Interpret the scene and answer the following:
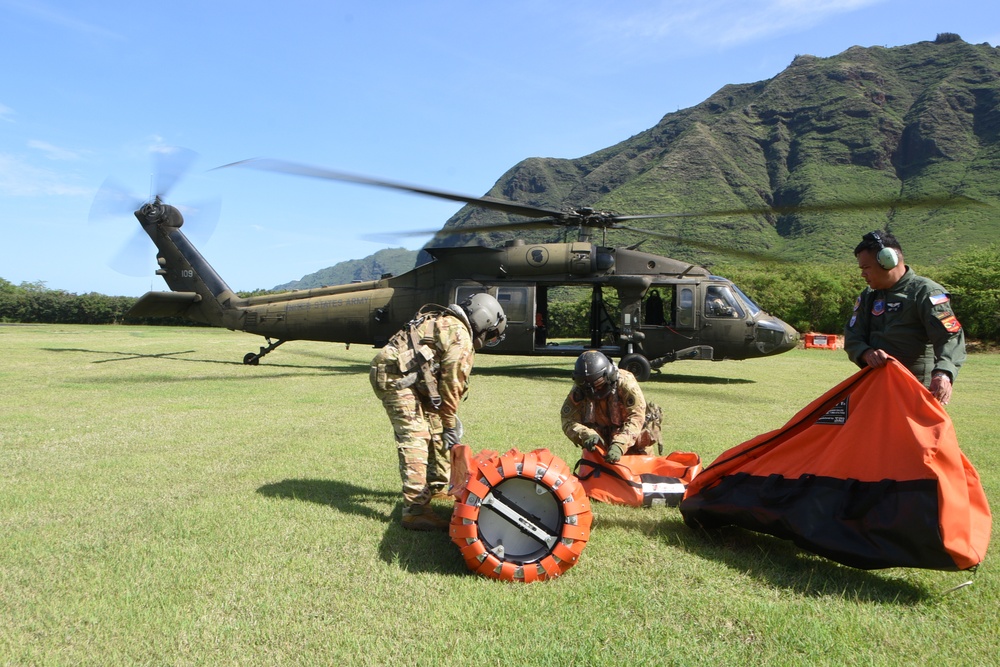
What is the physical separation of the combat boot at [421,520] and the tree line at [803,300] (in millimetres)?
19081

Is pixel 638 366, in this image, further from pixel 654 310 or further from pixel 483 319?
pixel 483 319

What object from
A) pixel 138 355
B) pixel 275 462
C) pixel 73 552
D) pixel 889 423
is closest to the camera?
pixel 889 423

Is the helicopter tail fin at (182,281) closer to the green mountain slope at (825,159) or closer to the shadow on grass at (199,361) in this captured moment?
the shadow on grass at (199,361)

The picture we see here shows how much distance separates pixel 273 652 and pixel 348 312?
1287 centimetres

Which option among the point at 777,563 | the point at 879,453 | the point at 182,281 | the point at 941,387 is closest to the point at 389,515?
the point at 777,563

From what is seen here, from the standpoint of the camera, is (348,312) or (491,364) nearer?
(348,312)

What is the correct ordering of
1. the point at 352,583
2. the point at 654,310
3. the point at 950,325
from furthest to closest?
1. the point at 654,310
2. the point at 950,325
3. the point at 352,583

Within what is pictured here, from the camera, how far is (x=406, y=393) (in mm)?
4812

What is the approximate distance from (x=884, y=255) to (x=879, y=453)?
1.40 m

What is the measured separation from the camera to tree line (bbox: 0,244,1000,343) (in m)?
27.5

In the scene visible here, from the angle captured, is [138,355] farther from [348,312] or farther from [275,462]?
[275,462]

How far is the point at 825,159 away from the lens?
98750 mm

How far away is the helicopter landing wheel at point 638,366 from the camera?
14086mm

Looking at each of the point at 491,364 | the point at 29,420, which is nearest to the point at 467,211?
the point at 491,364
